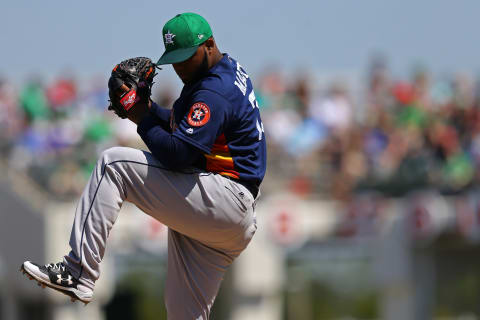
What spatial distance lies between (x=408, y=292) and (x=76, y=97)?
5759 mm

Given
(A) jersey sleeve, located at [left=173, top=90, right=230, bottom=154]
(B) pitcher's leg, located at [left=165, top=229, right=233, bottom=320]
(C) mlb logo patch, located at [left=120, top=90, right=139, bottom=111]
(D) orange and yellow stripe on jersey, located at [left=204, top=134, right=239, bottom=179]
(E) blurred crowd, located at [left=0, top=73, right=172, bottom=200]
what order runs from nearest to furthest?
(A) jersey sleeve, located at [left=173, top=90, right=230, bottom=154], (C) mlb logo patch, located at [left=120, top=90, right=139, bottom=111], (D) orange and yellow stripe on jersey, located at [left=204, top=134, right=239, bottom=179], (B) pitcher's leg, located at [left=165, top=229, right=233, bottom=320], (E) blurred crowd, located at [left=0, top=73, right=172, bottom=200]

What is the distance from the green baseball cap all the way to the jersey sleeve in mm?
224

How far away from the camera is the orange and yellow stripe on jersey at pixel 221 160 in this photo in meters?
4.84

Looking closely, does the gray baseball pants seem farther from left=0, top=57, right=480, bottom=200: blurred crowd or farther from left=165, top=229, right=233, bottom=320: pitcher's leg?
left=0, top=57, right=480, bottom=200: blurred crowd

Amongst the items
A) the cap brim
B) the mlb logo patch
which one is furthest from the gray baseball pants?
the cap brim

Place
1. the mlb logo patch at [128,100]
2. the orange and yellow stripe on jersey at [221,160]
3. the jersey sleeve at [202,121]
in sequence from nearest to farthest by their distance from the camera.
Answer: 1. the jersey sleeve at [202,121]
2. the mlb logo patch at [128,100]
3. the orange and yellow stripe on jersey at [221,160]

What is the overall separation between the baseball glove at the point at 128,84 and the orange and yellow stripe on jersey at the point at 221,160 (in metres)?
0.43

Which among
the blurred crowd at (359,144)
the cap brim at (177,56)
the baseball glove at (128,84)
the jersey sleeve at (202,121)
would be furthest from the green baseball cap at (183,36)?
the blurred crowd at (359,144)

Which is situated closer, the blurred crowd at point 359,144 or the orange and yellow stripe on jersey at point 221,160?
the orange and yellow stripe on jersey at point 221,160

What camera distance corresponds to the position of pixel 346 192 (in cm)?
1348

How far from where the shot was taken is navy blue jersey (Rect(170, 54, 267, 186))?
461cm

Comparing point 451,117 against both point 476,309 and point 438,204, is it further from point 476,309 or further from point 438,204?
point 476,309

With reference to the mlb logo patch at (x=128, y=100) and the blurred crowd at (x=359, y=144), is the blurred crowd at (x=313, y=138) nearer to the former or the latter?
the blurred crowd at (x=359, y=144)

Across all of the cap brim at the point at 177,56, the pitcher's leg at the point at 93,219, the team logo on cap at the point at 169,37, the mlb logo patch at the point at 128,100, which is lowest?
the pitcher's leg at the point at 93,219
